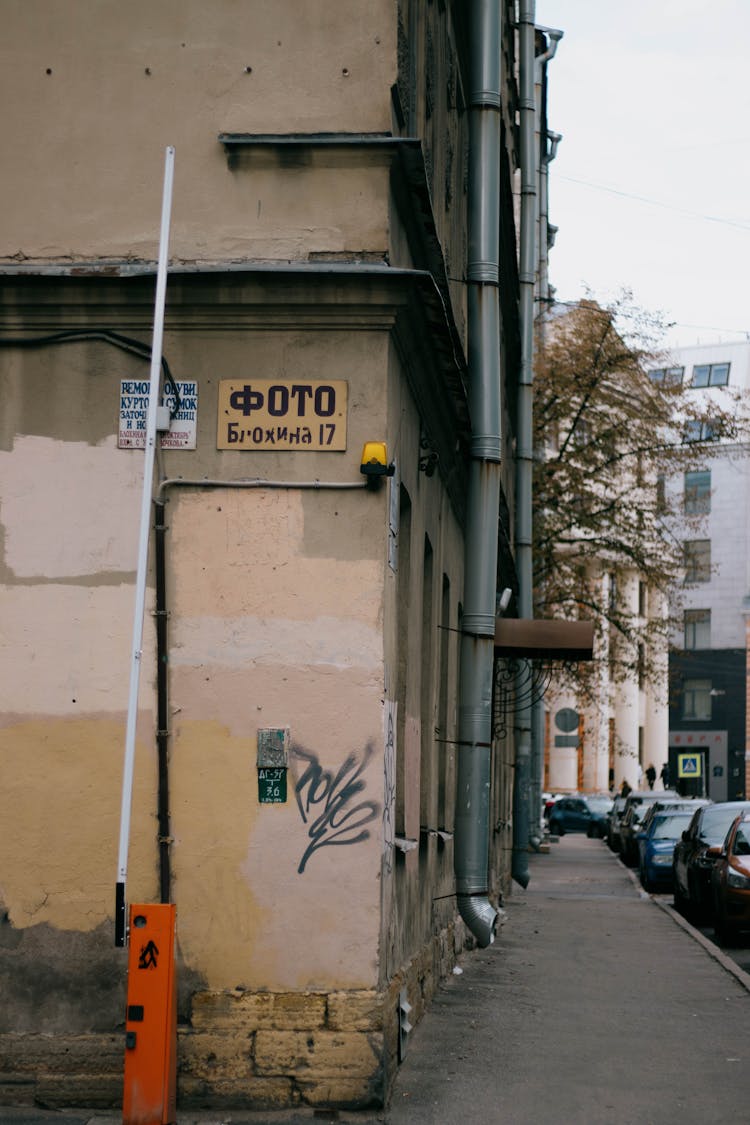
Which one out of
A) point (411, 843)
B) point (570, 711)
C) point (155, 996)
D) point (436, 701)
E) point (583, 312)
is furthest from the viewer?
point (570, 711)

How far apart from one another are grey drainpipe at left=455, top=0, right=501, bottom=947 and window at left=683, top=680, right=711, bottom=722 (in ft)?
252

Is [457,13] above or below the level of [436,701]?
above

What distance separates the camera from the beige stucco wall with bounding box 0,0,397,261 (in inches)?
382

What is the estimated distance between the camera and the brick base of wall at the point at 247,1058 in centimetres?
881

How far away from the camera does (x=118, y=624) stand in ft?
31.1

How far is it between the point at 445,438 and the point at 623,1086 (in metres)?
5.26

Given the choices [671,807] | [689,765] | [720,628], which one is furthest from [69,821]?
[720,628]

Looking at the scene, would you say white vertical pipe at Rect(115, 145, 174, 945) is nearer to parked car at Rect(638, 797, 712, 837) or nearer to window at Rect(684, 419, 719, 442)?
parked car at Rect(638, 797, 712, 837)

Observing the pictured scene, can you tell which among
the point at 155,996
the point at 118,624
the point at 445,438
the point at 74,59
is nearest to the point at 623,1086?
the point at 155,996

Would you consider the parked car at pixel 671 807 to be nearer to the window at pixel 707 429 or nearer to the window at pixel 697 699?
the window at pixel 707 429

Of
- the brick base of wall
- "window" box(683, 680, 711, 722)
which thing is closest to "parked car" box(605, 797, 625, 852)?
the brick base of wall

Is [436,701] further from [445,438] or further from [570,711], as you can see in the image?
[570,711]

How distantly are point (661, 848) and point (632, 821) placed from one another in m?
10.7

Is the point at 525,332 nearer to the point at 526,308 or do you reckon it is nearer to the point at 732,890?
the point at 526,308
